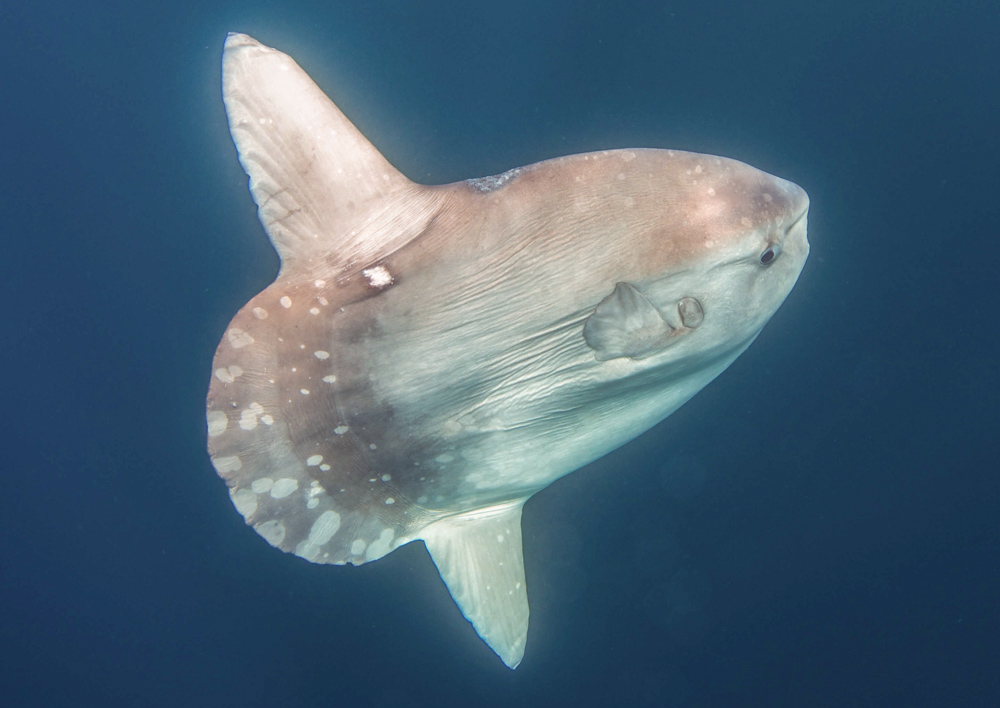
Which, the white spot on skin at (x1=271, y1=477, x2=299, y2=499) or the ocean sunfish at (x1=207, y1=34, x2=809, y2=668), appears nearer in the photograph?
the ocean sunfish at (x1=207, y1=34, x2=809, y2=668)

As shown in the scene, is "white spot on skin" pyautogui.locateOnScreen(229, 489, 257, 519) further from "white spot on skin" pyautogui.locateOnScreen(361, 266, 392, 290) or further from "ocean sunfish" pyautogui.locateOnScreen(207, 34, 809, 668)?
"white spot on skin" pyautogui.locateOnScreen(361, 266, 392, 290)

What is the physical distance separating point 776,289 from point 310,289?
2.07 m

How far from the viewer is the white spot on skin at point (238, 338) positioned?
2.51m

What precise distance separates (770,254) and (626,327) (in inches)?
28.3

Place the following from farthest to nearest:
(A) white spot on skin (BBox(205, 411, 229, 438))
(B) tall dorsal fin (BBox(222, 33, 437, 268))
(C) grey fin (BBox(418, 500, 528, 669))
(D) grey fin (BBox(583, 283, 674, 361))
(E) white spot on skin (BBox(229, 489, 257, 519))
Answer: (C) grey fin (BBox(418, 500, 528, 669))
(E) white spot on skin (BBox(229, 489, 257, 519))
(A) white spot on skin (BBox(205, 411, 229, 438))
(B) tall dorsal fin (BBox(222, 33, 437, 268))
(D) grey fin (BBox(583, 283, 674, 361))

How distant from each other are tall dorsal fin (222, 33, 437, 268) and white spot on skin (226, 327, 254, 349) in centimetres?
35

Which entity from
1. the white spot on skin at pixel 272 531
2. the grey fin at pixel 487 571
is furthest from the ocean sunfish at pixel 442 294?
the grey fin at pixel 487 571

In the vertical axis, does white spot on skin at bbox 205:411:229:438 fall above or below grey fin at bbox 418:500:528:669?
above

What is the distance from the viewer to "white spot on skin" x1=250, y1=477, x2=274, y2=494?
271 cm

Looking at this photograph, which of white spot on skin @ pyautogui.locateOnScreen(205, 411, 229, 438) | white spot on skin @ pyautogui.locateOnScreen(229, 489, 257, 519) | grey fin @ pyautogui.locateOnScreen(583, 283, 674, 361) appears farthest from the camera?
white spot on skin @ pyautogui.locateOnScreen(229, 489, 257, 519)

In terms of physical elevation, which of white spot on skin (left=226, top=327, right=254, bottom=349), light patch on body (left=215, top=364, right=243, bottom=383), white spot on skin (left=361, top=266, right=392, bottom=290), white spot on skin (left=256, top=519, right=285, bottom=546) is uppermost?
white spot on skin (left=361, top=266, right=392, bottom=290)

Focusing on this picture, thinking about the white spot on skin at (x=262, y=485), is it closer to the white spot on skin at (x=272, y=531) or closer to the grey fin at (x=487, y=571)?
the white spot on skin at (x=272, y=531)

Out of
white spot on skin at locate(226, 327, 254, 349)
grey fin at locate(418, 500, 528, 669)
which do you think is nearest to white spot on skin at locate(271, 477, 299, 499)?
white spot on skin at locate(226, 327, 254, 349)

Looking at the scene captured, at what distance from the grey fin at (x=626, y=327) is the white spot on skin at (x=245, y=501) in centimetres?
170
